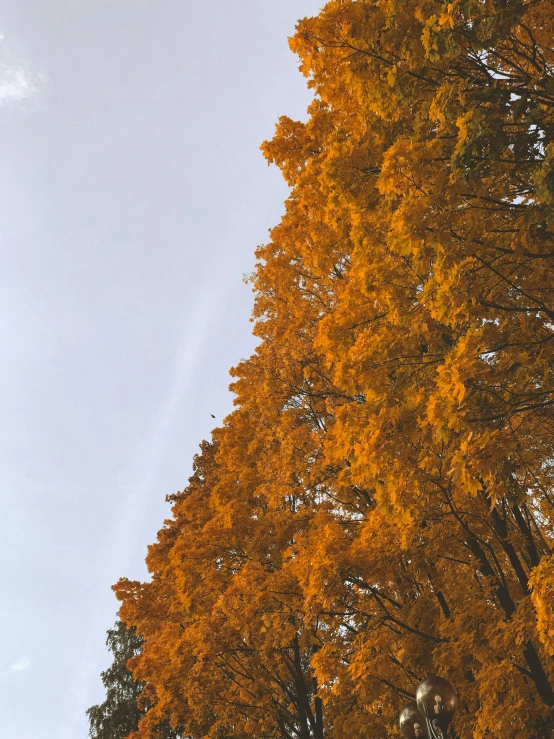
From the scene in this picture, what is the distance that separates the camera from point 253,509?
10.3m

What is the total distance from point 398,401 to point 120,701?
2148cm

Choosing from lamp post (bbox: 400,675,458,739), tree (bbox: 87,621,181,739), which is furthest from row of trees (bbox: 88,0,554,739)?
tree (bbox: 87,621,181,739)

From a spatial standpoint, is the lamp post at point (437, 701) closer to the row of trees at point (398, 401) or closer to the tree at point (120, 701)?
the row of trees at point (398, 401)

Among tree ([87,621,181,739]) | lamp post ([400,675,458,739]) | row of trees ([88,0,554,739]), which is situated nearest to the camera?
row of trees ([88,0,554,739])

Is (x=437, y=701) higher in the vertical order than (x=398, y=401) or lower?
lower

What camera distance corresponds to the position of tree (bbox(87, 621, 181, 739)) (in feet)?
65.4

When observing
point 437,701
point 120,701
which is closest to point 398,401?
point 437,701

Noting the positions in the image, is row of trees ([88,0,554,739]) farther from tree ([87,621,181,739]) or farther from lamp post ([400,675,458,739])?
tree ([87,621,181,739])

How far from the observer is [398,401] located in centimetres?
459

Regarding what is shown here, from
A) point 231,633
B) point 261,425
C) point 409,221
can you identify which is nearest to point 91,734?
point 231,633

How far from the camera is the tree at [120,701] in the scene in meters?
19.9

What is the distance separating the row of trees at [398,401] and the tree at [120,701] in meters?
11.3

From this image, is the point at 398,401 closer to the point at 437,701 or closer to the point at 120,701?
the point at 437,701

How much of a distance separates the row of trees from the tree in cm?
1133
